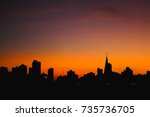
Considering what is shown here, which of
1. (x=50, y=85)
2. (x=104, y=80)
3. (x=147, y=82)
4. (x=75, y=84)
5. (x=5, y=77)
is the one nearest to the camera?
(x=5, y=77)

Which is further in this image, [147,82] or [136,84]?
[136,84]

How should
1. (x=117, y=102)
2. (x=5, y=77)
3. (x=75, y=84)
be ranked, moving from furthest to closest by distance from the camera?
(x=75, y=84)
(x=5, y=77)
(x=117, y=102)

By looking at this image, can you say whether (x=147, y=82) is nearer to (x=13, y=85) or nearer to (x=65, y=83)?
(x=65, y=83)

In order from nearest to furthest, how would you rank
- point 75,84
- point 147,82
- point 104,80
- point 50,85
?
point 50,85 < point 75,84 < point 147,82 < point 104,80

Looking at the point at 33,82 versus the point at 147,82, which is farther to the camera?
the point at 147,82

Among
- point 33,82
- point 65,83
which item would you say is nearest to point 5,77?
point 33,82

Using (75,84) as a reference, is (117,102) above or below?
below

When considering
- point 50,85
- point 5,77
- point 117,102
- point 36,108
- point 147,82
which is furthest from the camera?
point 147,82

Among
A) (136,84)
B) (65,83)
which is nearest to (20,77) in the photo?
(65,83)

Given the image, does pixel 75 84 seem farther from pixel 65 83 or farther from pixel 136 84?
pixel 136 84
